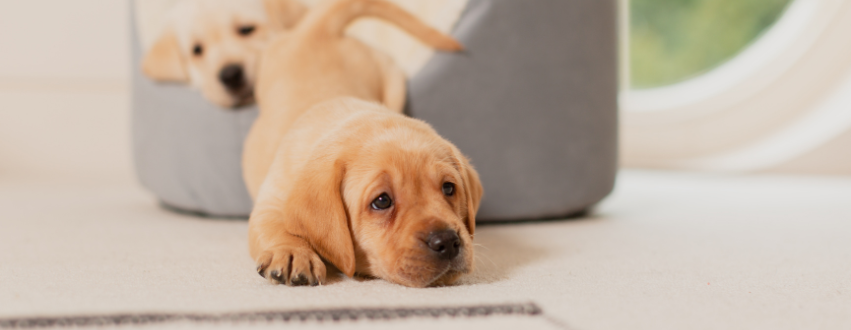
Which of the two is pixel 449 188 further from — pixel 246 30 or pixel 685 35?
pixel 685 35

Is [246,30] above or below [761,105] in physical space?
above

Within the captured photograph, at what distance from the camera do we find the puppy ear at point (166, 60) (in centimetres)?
301

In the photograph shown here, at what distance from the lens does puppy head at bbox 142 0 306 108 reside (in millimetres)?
2855

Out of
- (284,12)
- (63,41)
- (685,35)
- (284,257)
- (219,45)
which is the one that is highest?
(685,35)

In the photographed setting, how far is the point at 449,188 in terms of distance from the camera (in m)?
1.81

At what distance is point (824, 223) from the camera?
2727 mm

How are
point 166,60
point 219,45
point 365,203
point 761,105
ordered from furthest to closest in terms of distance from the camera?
point 761,105
point 166,60
point 219,45
point 365,203

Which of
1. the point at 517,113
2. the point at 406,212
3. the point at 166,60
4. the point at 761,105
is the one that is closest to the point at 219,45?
the point at 166,60

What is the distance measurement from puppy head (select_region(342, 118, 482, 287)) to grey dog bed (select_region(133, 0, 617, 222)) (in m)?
0.97

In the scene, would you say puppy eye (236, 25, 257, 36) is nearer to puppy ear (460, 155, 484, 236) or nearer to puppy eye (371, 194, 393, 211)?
puppy ear (460, 155, 484, 236)

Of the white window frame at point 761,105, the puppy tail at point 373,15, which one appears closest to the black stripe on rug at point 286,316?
the puppy tail at point 373,15

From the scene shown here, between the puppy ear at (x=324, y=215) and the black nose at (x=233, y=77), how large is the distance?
4.13ft

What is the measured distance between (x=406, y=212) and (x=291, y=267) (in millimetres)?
320

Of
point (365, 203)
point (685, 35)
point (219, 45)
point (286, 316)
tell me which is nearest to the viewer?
point (286, 316)
